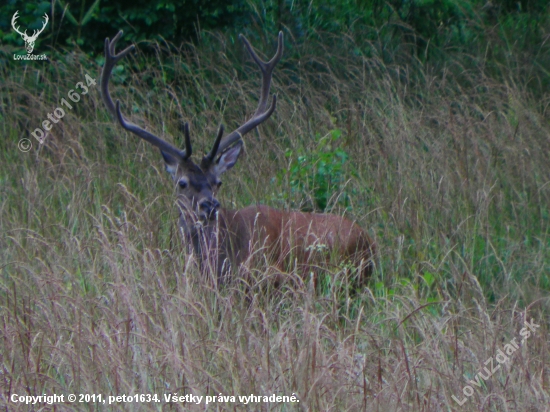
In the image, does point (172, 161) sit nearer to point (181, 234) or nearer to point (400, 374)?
point (181, 234)

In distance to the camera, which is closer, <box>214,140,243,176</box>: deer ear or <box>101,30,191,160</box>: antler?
<box>101,30,191,160</box>: antler

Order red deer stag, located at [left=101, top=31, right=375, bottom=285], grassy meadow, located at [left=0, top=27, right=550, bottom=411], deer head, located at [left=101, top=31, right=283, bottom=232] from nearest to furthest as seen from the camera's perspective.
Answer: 1. grassy meadow, located at [left=0, top=27, right=550, bottom=411]
2. red deer stag, located at [left=101, top=31, right=375, bottom=285]
3. deer head, located at [left=101, top=31, right=283, bottom=232]

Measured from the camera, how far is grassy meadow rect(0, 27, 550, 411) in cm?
338

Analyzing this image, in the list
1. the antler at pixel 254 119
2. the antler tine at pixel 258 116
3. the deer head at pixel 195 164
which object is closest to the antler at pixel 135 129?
the deer head at pixel 195 164

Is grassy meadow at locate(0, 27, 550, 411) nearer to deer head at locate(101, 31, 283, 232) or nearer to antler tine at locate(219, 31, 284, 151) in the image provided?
deer head at locate(101, 31, 283, 232)

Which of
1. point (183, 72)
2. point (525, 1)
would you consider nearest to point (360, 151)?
point (183, 72)

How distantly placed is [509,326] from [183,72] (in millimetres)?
5186

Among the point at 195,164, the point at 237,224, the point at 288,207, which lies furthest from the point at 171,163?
the point at 288,207

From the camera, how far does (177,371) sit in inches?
128

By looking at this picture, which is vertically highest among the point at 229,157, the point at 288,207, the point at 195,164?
the point at 229,157


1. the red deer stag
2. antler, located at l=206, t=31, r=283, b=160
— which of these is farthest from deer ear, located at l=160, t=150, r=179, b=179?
antler, located at l=206, t=31, r=283, b=160

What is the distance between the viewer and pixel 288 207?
5527mm

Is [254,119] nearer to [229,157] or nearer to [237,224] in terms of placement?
[229,157]

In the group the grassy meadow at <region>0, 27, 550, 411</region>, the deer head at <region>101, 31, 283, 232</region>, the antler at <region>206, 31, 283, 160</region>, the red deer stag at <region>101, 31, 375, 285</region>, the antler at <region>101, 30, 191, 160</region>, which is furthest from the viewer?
the antler at <region>206, 31, 283, 160</region>
